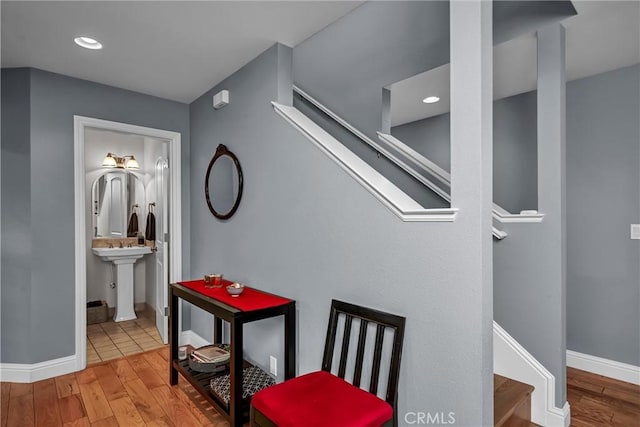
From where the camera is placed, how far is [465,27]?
1.39 m

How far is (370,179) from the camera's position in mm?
1751

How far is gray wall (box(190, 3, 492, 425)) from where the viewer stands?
143 cm

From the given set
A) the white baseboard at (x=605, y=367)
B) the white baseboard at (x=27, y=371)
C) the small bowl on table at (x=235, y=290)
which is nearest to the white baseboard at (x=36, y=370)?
the white baseboard at (x=27, y=371)

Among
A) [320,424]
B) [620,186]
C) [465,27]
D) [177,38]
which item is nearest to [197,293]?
[320,424]

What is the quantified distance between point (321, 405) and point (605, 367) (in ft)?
9.03

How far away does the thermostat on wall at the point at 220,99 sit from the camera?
285cm

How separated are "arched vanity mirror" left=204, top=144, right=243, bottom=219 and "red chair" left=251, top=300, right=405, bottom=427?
1325mm

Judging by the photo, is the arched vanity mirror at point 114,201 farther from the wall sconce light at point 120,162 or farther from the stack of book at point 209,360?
the stack of book at point 209,360

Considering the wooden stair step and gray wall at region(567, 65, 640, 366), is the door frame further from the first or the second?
gray wall at region(567, 65, 640, 366)

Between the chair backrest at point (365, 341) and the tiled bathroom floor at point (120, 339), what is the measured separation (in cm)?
232

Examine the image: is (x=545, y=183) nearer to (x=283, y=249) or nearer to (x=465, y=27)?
(x=465, y=27)

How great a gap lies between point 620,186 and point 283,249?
8.98ft

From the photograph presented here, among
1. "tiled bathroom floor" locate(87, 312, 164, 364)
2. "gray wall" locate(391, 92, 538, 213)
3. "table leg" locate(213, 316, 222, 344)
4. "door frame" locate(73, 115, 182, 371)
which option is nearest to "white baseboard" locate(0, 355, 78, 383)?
"door frame" locate(73, 115, 182, 371)

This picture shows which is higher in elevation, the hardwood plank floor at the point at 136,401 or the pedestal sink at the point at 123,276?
the pedestal sink at the point at 123,276
